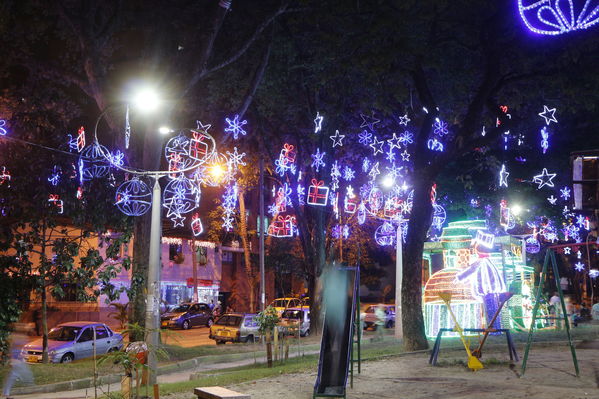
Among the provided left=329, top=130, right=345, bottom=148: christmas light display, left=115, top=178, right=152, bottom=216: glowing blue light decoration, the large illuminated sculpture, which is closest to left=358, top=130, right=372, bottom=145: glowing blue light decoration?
left=329, top=130, right=345, bottom=148: christmas light display

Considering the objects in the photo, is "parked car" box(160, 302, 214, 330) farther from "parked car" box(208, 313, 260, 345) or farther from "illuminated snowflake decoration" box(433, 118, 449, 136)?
"illuminated snowflake decoration" box(433, 118, 449, 136)

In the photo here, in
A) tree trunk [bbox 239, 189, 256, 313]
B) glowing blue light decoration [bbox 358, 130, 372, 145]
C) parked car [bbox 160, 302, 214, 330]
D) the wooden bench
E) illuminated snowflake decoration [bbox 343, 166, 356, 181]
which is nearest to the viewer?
the wooden bench

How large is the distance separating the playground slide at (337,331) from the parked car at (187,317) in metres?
30.2

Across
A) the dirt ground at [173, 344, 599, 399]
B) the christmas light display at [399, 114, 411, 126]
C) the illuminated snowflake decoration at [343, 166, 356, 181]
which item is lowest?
the dirt ground at [173, 344, 599, 399]

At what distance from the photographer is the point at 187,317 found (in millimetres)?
40219

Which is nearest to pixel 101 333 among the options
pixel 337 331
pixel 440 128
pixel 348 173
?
pixel 337 331

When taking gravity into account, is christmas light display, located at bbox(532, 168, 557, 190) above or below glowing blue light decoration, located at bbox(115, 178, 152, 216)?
above

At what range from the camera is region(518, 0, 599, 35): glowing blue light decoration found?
13.7 meters

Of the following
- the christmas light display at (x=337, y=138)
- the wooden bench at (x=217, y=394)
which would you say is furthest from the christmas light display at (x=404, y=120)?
the wooden bench at (x=217, y=394)

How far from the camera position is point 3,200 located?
17453 mm

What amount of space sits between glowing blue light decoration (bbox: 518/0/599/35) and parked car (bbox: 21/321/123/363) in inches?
626

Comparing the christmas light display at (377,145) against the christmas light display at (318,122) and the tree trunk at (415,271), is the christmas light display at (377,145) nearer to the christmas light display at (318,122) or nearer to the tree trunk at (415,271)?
the christmas light display at (318,122)

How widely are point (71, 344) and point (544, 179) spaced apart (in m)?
21.7

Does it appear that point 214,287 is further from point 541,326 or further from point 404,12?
point 404,12
